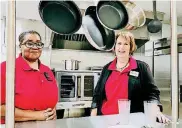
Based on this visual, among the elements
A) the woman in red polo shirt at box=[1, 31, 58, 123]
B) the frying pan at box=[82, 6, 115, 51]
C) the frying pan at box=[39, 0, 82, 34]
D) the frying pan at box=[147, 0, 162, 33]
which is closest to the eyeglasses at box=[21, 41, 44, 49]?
the woman in red polo shirt at box=[1, 31, 58, 123]

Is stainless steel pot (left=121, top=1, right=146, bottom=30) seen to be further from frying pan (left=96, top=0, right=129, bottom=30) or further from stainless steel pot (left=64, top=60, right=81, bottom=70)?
stainless steel pot (left=64, top=60, right=81, bottom=70)

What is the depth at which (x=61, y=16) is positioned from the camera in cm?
120

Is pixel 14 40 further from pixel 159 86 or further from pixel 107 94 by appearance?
pixel 159 86

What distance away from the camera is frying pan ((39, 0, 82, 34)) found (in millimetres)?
1182

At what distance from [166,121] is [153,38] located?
567mm

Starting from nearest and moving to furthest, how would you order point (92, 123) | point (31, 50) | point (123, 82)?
1. point (31, 50)
2. point (92, 123)
3. point (123, 82)

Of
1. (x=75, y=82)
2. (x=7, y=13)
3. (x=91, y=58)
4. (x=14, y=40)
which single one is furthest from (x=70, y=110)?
(x=7, y=13)

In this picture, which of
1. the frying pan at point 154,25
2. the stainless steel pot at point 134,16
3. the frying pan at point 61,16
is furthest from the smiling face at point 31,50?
the frying pan at point 154,25

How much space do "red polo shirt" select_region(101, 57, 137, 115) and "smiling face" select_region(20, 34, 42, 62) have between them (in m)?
0.45

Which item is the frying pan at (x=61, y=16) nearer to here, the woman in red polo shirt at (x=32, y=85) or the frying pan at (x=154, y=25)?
the woman in red polo shirt at (x=32, y=85)

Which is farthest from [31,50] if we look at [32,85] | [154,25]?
[154,25]

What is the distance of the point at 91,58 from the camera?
1.26m

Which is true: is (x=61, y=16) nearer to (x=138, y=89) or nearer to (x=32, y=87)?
(x=32, y=87)

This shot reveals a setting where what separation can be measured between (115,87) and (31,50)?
56cm
